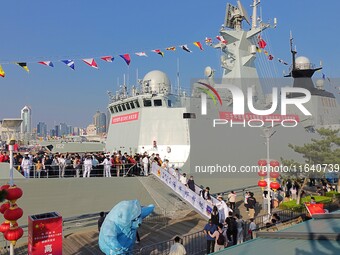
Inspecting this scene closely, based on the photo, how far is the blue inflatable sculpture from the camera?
757cm

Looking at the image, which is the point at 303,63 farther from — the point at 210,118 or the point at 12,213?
the point at 12,213

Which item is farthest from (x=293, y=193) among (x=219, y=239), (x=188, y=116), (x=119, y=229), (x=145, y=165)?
(x=119, y=229)

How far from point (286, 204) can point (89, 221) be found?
9.14 metres

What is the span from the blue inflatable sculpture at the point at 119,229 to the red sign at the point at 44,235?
6.15 ft

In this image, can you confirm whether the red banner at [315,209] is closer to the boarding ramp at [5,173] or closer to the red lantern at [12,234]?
the red lantern at [12,234]

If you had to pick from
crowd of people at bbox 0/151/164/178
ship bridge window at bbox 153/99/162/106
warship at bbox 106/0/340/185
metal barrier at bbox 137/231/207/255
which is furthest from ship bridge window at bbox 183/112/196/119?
metal barrier at bbox 137/231/207/255

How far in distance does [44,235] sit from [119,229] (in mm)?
2422

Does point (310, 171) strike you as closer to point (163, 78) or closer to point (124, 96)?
point (163, 78)

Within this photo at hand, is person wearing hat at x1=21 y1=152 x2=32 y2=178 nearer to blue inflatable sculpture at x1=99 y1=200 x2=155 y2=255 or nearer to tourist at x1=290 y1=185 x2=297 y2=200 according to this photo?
blue inflatable sculpture at x1=99 y1=200 x2=155 y2=255

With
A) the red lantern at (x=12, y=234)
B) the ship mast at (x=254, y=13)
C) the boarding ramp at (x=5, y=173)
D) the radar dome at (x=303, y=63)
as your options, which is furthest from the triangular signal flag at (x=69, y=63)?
the radar dome at (x=303, y=63)

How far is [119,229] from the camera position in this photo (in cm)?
768

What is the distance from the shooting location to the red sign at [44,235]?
333 inches

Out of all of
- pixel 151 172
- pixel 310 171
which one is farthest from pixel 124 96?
pixel 310 171

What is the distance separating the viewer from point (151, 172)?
54.1ft
